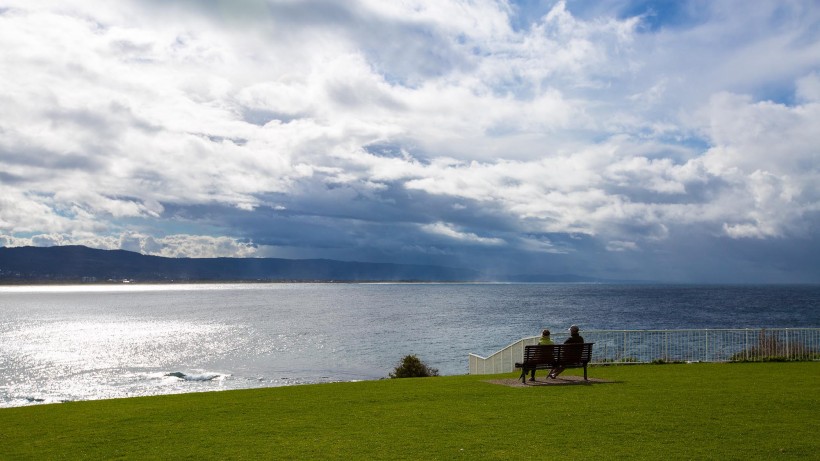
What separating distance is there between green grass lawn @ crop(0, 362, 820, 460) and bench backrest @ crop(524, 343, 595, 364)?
2.85 feet

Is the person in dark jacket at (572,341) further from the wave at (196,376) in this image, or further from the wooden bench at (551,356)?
the wave at (196,376)

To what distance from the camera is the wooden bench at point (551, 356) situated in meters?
15.5

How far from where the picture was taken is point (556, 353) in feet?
Answer: 51.3

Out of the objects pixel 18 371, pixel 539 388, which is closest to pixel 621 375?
pixel 539 388

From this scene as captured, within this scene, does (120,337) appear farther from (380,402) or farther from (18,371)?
(380,402)

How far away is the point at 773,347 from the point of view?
25.6 m

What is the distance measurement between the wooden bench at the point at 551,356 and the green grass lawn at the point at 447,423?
0.78m

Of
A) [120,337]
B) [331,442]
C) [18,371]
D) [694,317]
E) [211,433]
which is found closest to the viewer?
[331,442]

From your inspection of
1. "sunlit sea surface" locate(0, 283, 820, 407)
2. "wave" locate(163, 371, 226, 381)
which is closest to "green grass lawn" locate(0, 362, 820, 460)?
"sunlit sea surface" locate(0, 283, 820, 407)

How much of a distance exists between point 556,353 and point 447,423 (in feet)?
18.4

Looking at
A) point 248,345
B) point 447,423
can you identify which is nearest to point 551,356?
point 447,423

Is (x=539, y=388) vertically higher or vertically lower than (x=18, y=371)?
higher

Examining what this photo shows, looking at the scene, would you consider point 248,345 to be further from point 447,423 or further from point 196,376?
point 447,423

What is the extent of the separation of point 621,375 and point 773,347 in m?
11.8
